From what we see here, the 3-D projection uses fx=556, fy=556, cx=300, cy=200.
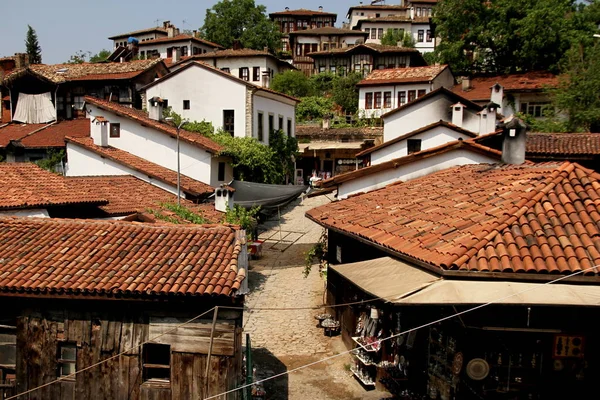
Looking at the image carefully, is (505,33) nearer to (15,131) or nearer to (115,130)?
(115,130)

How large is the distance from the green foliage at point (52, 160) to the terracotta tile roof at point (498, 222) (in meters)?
19.9

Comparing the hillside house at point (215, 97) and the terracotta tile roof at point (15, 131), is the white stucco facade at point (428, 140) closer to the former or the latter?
the hillside house at point (215, 97)

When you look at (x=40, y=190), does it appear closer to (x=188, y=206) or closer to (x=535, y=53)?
(x=188, y=206)

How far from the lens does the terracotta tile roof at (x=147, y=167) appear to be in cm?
2434

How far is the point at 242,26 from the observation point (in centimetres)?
6700

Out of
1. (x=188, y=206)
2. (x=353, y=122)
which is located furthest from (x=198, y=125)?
(x=353, y=122)

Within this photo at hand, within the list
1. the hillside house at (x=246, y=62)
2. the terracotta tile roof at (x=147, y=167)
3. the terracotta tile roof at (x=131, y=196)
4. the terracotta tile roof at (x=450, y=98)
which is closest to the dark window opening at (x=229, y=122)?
the terracotta tile roof at (x=147, y=167)

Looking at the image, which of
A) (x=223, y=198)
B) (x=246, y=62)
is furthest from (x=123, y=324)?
(x=246, y=62)

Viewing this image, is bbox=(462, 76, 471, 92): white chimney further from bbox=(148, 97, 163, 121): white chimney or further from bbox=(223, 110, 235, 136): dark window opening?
bbox=(148, 97, 163, 121): white chimney

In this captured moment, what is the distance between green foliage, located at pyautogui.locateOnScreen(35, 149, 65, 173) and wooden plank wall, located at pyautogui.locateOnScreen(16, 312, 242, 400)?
20.6m

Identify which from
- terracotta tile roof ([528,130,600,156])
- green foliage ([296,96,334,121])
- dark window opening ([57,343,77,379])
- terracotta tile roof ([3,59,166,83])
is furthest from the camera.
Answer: green foliage ([296,96,334,121])

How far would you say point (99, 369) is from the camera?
9.76 metres

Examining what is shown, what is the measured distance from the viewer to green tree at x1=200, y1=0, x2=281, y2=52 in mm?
64562

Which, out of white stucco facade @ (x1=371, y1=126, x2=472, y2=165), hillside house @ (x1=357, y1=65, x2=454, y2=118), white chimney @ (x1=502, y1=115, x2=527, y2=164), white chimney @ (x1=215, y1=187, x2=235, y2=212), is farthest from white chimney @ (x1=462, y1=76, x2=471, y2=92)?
white chimney @ (x1=502, y1=115, x2=527, y2=164)
